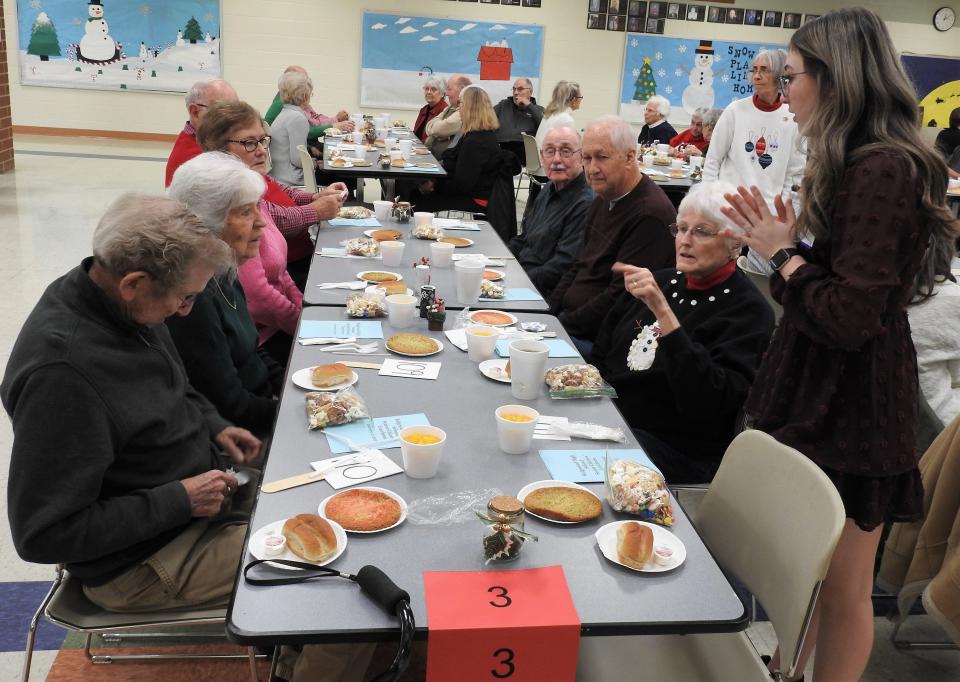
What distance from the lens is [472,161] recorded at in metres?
5.90

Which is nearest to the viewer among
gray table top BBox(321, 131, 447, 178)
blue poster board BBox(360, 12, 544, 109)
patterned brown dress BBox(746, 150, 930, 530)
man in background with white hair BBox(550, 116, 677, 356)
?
patterned brown dress BBox(746, 150, 930, 530)

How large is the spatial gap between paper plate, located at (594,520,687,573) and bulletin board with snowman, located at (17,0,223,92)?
10.2m

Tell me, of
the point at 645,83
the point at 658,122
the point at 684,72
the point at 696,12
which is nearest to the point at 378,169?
the point at 658,122

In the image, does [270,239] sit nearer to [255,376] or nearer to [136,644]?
[255,376]

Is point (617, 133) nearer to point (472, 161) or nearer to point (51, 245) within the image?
point (472, 161)

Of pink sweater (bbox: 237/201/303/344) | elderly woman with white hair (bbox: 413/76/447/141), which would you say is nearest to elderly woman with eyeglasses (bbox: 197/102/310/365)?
pink sweater (bbox: 237/201/303/344)

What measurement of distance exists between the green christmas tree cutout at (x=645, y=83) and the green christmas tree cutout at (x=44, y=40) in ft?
25.2

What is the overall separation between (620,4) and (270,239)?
9.16 m

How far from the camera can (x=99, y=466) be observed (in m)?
1.46

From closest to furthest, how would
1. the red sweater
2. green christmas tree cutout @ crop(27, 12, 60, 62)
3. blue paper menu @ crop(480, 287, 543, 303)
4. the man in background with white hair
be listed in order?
1. blue paper menu @ crop(480, 287, 543, 303)
2. the man in background with white hair
3. the red sweater
4. green christmas tree cutout @ crop(27, 12, 60, 62)

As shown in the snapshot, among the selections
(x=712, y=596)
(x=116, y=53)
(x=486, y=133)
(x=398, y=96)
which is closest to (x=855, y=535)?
(x=712, y=596)

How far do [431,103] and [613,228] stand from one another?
17.1ft

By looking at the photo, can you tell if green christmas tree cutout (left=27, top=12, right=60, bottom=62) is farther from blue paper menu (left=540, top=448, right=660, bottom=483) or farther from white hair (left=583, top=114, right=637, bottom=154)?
blue paper menu (left=540, top=448, right=660, bottom=483)

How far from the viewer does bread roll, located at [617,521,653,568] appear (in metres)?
1.37
